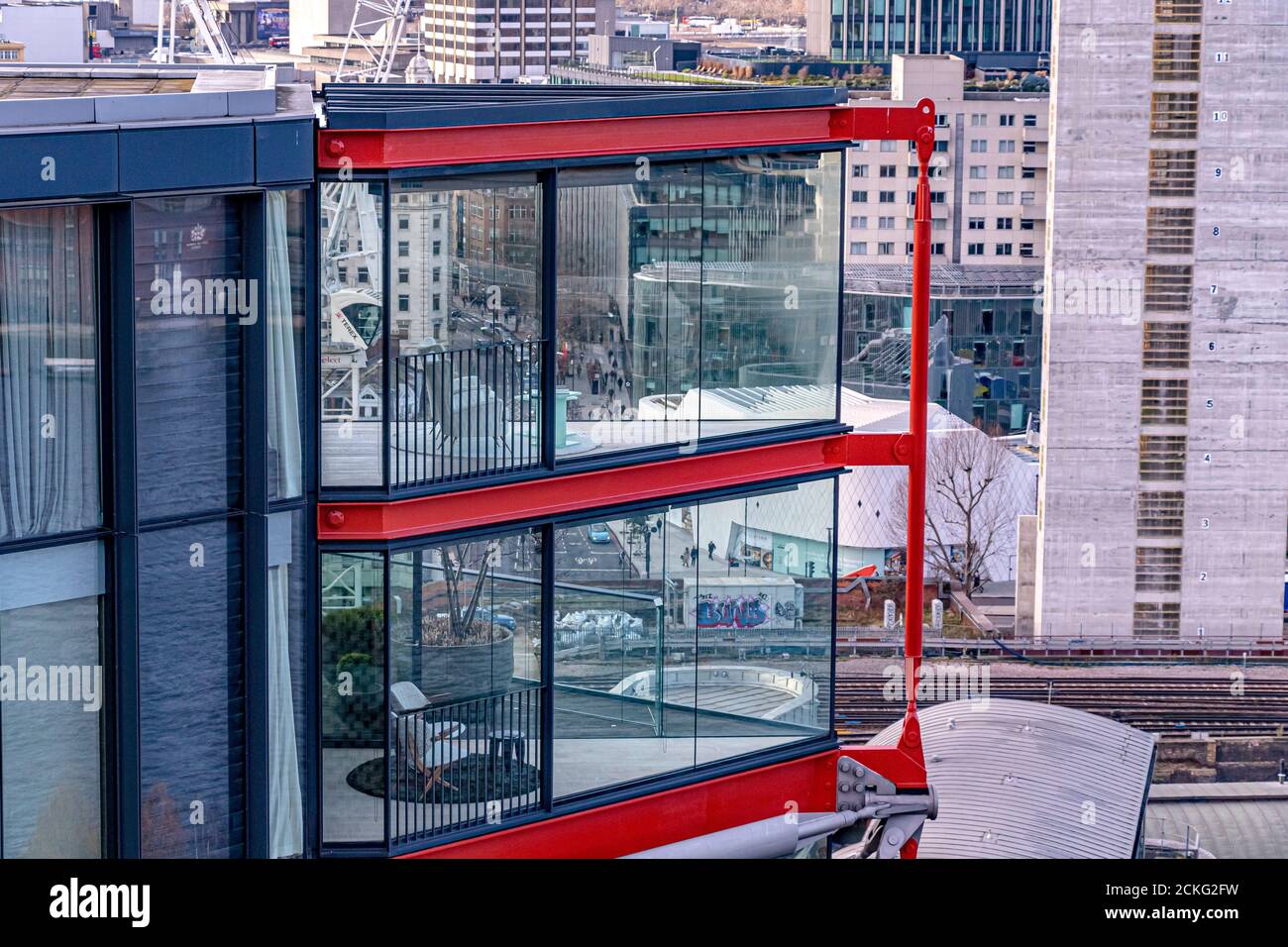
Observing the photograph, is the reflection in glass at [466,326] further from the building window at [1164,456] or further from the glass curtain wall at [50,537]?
the building window at [1164,456]

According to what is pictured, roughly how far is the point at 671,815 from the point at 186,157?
9.97 ft

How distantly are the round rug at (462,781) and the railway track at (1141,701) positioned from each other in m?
28.6

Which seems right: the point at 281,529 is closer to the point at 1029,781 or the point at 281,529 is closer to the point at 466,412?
the point at 466,412

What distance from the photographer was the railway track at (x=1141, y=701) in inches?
1500

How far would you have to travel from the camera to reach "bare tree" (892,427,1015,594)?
51.4 metres

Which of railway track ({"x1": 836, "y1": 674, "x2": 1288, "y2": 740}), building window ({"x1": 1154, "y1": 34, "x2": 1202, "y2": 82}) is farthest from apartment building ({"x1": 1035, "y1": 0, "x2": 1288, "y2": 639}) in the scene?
railway track ({"x1": 836, "y1": 674, "x2": 1288, "y2": 740})

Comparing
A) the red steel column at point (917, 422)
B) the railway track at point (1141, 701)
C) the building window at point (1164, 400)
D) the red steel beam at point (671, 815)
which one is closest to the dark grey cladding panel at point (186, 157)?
the red steel beam at point (671, 815)

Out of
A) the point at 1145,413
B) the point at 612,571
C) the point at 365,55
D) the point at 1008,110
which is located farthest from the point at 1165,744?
the point at 365,55

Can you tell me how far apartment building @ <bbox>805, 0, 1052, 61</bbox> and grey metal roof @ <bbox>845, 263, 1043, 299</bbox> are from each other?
4427cm

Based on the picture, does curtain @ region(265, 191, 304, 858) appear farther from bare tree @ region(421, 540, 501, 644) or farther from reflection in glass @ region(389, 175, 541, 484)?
bare tree @ region(421, 540, 501, 644)

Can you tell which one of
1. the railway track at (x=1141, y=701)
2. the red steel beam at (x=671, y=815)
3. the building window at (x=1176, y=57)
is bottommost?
the railway track at (x=1141, y=701)

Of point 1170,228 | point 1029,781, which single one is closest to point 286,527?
point 1029,781
